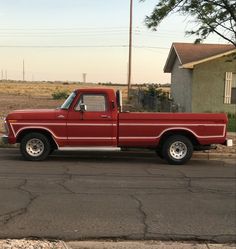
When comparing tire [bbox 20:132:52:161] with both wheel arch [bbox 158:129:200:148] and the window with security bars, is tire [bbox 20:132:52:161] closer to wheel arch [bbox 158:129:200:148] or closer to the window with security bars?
wheel arch [bbox 158:129:200:148]

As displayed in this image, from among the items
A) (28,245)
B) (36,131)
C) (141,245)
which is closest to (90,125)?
(36,131)

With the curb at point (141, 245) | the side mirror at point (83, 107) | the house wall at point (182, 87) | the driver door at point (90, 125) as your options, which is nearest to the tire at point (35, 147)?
the driver door at point (90, 125)

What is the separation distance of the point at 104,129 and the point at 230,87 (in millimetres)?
15694

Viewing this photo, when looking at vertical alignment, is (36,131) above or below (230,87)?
below

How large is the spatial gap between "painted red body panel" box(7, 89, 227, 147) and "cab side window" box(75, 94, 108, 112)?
10 cm

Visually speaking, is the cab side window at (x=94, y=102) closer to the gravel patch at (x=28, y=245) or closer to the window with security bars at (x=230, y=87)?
the gravel patch at (x=28, y=245)

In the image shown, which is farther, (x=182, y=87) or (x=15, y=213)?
(x=182, y=87)

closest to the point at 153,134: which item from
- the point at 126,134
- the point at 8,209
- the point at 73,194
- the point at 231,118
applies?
the point at 126,134

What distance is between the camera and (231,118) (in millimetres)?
27266

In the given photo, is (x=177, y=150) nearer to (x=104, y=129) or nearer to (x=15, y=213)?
(x=104, y=129)

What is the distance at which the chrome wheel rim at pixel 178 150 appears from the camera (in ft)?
44.0

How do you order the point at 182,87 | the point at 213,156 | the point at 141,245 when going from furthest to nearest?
the point at 182,87
the point at 213,156
the point at 141,245

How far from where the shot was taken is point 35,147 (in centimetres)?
1326

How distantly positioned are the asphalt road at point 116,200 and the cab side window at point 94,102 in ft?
4.44
